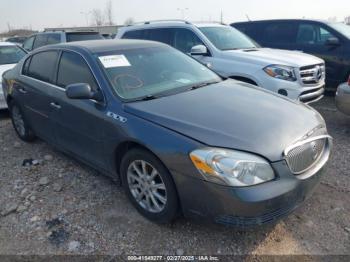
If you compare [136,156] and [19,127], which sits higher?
[136,156]

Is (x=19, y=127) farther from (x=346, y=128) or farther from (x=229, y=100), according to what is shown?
(x=346, y=128)

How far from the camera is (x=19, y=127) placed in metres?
5.18

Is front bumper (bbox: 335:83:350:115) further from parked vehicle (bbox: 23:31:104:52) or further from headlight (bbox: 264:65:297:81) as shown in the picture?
parked vehicle (bbox: 23:31:104:52)

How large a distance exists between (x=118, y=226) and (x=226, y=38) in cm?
488

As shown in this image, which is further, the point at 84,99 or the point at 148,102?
the point at 84,99

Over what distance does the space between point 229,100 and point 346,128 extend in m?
3.10

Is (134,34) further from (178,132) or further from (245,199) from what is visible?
(245,199)

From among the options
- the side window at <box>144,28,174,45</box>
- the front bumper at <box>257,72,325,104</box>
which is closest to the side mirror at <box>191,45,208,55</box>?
the side window at <box>144,28,174,45</box>

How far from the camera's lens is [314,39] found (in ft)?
25.1

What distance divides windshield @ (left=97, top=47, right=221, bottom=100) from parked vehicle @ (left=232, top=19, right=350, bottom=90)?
447 centimetres

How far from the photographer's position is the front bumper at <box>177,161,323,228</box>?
2355 mm

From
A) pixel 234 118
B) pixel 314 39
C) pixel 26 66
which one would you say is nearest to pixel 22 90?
pixel 26 66

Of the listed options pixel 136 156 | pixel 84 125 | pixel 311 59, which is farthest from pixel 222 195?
pixel 311 59

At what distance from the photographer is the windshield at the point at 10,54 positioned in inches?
302
